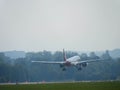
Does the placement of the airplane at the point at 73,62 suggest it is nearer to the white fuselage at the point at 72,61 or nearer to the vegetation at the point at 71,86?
the white fuselage at the point at 72,61

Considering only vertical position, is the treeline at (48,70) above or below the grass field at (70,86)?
above

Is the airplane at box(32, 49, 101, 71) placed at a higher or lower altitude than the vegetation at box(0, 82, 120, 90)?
higher

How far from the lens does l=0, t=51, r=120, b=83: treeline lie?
21.7 feet

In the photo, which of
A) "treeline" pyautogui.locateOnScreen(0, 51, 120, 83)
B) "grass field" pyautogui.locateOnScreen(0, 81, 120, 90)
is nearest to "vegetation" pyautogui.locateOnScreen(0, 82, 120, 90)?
"grass field" pyautogui.locateOnScreen(0, 81, 120, 90)

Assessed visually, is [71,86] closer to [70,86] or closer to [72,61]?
Answer: [70,86]

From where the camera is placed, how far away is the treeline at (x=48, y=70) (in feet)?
21.7

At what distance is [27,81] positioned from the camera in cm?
660

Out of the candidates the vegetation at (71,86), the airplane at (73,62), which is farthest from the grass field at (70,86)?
the airplane at (73,62)

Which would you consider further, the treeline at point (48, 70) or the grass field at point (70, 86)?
the treeline at point (48, 70)

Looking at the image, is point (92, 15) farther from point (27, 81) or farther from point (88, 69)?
point (27, 81)

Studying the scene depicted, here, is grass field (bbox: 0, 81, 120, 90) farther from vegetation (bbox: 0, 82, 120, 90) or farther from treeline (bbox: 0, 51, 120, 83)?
treeline (bbox: 0, 51, 120, 83)

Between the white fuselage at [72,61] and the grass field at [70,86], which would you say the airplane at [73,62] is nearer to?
the white fuselage at [72,61]

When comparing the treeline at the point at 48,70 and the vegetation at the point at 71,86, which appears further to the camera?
the treeline at the point at 48,70

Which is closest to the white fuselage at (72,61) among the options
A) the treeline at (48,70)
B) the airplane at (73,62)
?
the airplane at (73,62)
